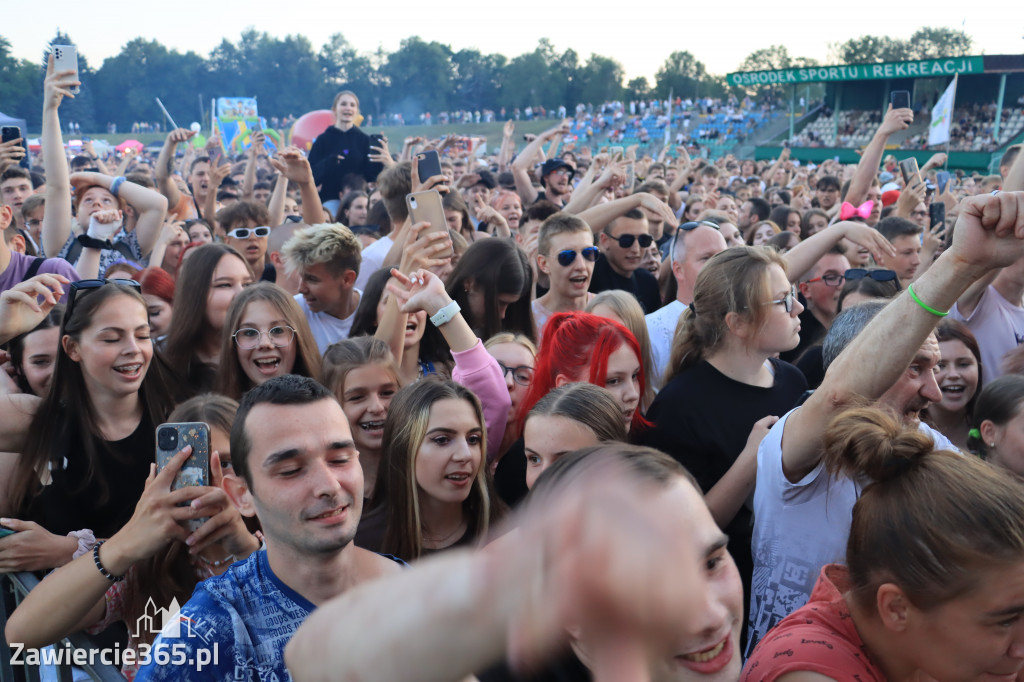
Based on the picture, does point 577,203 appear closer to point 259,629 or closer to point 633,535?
point 259,629

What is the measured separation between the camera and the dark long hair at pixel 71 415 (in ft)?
9.81

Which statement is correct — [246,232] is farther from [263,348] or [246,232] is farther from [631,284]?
[631,284]

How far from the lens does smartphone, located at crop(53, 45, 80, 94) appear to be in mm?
5484

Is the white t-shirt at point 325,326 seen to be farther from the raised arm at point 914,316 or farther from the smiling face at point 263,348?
the raised arm at point 914,316

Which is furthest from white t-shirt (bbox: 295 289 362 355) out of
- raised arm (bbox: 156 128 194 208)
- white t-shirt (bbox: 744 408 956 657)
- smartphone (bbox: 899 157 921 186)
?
smartphone (bbox: 899 157 921 186)


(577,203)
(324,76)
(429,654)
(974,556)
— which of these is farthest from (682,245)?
(324,76)

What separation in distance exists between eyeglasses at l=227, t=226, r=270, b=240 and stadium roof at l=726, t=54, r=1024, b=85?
137 ft

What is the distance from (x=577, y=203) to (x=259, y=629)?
17.9 ft

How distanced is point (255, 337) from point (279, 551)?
1.93 m

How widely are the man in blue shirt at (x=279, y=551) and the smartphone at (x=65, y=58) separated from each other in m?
4.45

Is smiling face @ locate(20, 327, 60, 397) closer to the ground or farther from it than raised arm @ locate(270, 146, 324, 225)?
closer to the ground

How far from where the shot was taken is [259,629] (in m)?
1.90

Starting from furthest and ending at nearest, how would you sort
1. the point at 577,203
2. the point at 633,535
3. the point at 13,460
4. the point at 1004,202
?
the point at 577,203 < the point at 13,460 < the point at 1004,202 < the point at 633,535

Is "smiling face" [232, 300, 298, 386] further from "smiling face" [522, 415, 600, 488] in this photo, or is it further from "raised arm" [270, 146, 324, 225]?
"raised arm" [270, 146, 324, 225]
